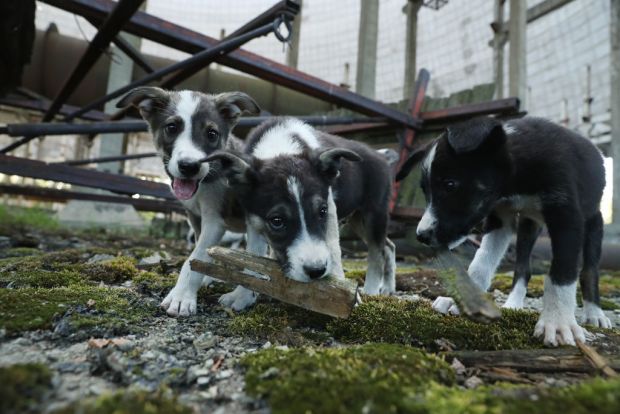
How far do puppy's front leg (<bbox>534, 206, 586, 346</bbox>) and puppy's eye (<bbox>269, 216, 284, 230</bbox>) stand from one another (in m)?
1.61

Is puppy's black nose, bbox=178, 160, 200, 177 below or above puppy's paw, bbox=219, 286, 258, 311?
above

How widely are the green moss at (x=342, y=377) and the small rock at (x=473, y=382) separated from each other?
69 mm

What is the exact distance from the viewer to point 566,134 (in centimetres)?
308

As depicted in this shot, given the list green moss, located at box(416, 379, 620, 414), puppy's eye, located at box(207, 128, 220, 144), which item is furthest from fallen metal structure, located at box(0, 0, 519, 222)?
green moss, located at box(416, 379, 620, 414)

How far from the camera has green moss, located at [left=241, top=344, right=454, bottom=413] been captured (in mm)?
1367

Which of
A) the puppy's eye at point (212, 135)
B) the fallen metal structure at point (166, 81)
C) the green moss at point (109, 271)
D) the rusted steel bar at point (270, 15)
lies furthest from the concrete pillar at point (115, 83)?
the puppy's eye at point (212, 135)

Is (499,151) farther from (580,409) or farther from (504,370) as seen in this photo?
(580,409)

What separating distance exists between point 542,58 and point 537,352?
59.8 ft

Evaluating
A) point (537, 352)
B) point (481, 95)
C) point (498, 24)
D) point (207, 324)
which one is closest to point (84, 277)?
point (207, 324)

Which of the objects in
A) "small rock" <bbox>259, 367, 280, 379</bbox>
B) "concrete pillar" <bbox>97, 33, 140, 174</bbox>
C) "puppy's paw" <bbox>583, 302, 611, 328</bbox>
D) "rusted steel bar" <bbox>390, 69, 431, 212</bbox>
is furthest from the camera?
"concrete pillar" <bbox>97, 33, 140, 174</bbox>

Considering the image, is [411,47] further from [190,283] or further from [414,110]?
[190,283]

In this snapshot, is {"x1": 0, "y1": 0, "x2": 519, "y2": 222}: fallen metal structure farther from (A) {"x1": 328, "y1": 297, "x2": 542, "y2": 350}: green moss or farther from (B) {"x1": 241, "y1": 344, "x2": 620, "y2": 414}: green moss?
(B) {"x1": 241, "y1": 344, "x2": 620, "y2": 414}: green moss

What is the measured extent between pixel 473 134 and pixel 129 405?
7.42 feet

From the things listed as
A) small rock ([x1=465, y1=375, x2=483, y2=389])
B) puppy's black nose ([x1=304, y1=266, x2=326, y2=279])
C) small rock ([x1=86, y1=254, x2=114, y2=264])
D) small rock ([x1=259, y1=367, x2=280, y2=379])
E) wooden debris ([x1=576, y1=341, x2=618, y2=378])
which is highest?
puppy's black nose ([x1=304, y1=266, x2=326, y2=279])
